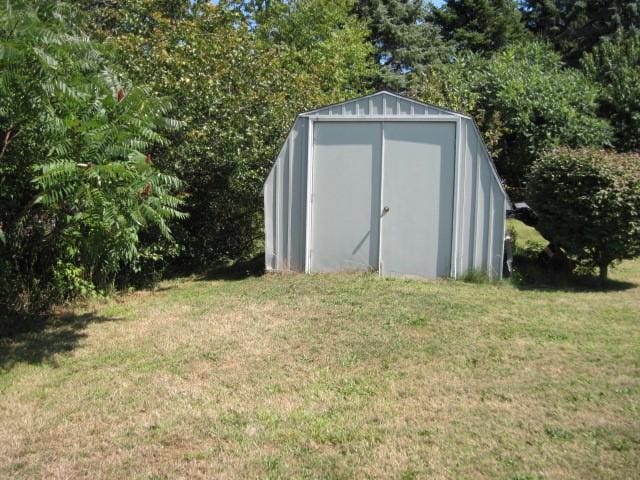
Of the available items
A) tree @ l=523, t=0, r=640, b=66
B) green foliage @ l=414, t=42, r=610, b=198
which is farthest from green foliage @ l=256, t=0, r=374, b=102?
tree @ l=523, t=0, r=640, b=66

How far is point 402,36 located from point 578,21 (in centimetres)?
843

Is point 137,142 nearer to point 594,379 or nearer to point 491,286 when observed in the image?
point 594,379

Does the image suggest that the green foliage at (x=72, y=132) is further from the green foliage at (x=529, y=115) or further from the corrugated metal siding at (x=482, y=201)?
the green foliage at (x=529, y=115)

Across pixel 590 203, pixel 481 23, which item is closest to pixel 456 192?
pixel 590 203

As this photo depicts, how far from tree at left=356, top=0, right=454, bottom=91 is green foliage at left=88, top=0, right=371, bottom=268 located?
516 inches

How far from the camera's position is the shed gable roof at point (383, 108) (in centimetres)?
1002

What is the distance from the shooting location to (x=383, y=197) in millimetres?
10188

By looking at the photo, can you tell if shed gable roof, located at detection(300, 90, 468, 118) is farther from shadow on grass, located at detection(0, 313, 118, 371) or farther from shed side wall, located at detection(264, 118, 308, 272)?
shadow on grass, located at detection(0, 313, 118, 371)

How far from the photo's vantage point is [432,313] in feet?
25.9

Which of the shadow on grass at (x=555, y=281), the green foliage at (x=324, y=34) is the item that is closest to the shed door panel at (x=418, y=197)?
the shadow on grass at (x=555, y=281)

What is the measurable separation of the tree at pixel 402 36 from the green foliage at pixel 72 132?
21.2 metres

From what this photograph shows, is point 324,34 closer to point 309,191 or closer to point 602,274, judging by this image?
Result: point 309,191

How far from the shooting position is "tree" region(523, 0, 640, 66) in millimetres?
27078

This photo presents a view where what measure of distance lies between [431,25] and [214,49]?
799 inches
